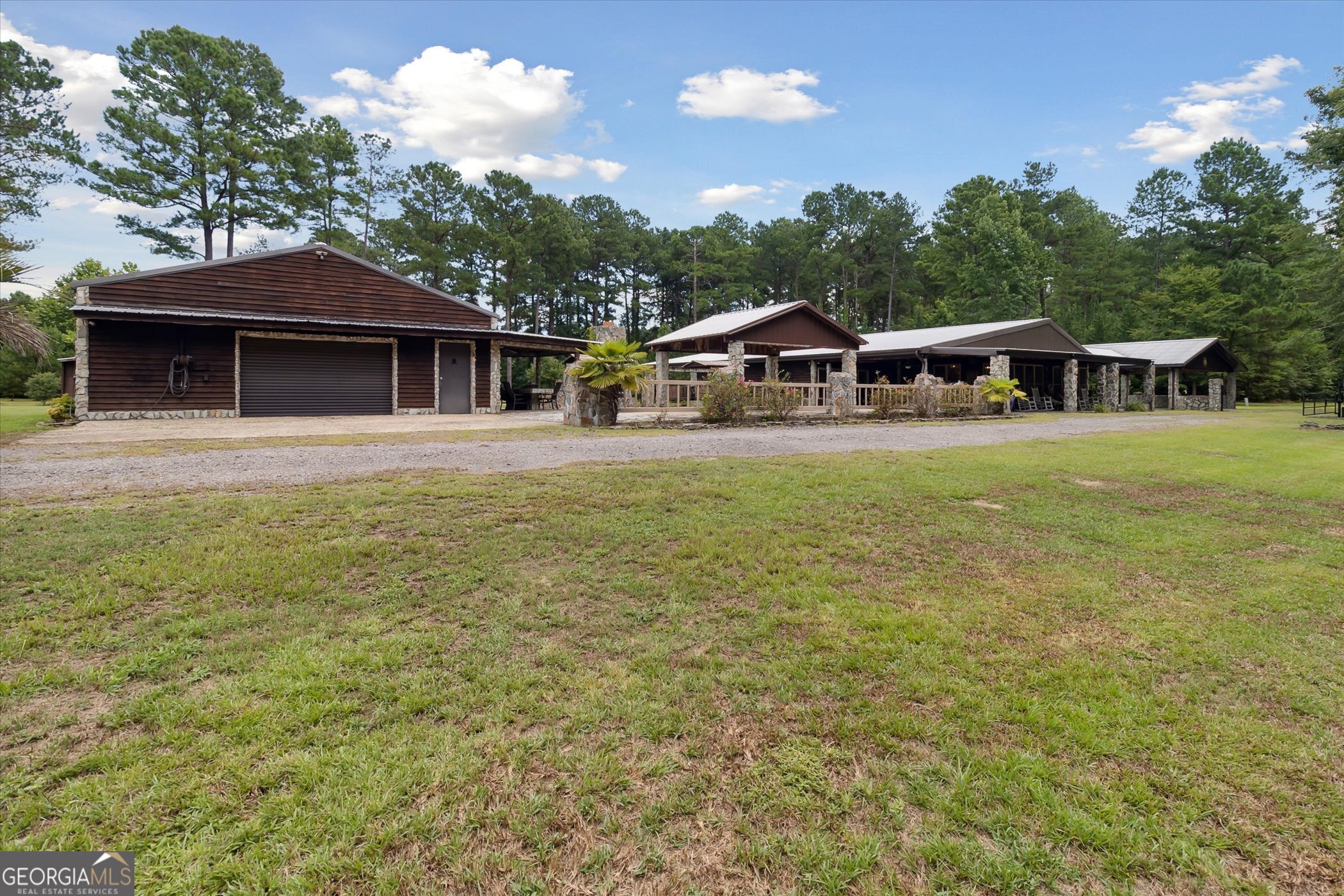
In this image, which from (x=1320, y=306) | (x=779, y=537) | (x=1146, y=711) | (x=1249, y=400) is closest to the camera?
(x=1146, y=711)

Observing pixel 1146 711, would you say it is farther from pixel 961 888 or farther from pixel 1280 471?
pixel 1280 471

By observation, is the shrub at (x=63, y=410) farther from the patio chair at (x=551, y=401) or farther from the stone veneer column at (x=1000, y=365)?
the stone veneer column at (x=1000, y=365)

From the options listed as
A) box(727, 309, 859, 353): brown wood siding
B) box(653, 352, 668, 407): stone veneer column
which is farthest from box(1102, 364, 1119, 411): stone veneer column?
box(653, 352, 668, 407): stone veneer column

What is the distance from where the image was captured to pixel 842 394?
18.5 m

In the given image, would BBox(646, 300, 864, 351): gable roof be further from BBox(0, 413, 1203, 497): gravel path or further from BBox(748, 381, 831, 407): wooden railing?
BBox(0, 413, 1203, 497): gravel path

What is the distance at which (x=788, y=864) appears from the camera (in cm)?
195

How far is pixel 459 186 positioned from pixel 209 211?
55.1ft

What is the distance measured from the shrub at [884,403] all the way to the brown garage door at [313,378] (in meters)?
15.8

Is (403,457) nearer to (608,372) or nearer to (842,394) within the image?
(608,372)

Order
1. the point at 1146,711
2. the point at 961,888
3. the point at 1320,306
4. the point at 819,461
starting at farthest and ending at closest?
1. the point at 1320,306
2. the point at 819,461
3. the point at 1146,711
4. the point at 961,888

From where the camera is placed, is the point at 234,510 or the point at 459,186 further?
the point at 459,186

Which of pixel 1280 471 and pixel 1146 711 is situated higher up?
pixel 1280 471

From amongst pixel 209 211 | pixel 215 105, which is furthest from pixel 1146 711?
pixel 215 105

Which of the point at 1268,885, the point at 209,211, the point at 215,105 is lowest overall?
the point at 1268,885
